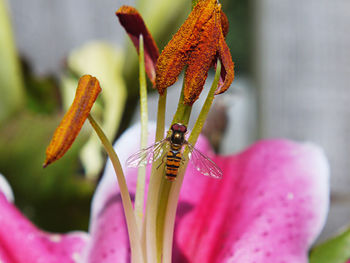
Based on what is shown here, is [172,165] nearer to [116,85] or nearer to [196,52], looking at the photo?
[196,52]

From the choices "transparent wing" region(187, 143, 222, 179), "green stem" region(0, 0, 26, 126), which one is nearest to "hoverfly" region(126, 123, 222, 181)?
"transparent wing" region(187, 143, 222, 179)

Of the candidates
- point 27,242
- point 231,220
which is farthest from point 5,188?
point 231,220

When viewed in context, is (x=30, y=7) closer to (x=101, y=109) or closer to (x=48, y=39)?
(x=48, y=39)

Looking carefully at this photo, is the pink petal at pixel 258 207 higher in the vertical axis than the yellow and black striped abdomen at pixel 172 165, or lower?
lower

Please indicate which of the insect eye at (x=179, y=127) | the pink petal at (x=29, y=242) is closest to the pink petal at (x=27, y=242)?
the pink petal at (x=29, y=242)

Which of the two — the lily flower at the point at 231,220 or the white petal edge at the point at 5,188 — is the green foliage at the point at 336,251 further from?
the white petal edge at the point at 5,188

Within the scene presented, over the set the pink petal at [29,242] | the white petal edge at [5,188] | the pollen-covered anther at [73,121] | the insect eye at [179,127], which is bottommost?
the pink petal at [29,242]
